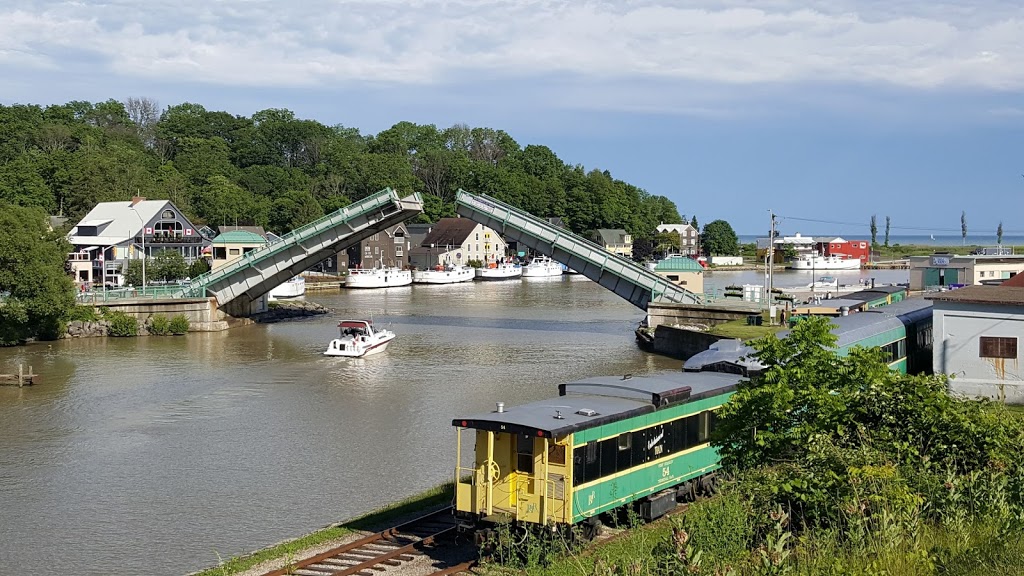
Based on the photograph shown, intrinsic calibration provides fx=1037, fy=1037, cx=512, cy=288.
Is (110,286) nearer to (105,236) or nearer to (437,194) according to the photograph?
(105,236)

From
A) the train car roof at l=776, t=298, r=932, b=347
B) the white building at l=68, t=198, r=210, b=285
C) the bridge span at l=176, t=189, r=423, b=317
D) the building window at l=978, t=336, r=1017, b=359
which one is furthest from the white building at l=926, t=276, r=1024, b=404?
the white building at l=68, t=198, r=210, b=285

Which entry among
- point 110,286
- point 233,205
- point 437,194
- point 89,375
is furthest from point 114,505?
point 437,194

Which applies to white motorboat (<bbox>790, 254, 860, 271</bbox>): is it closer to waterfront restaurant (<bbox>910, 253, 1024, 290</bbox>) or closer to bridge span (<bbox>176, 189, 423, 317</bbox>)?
waterfront restaurant (<bbox>910, 253, 1024, 290</bbox>)

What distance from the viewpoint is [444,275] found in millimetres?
89125

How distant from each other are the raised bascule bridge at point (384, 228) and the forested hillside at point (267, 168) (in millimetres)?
37878

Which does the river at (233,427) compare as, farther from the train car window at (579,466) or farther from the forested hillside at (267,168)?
the forested hillside at (267,168)

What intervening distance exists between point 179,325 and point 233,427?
21547 mm

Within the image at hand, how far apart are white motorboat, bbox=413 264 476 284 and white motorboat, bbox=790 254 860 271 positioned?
4104cm

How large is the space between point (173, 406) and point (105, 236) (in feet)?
128

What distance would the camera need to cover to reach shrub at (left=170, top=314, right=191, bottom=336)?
46469 mm

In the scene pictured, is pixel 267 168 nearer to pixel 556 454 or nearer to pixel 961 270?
pixel 961 270

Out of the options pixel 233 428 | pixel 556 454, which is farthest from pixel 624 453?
pixel 233 428

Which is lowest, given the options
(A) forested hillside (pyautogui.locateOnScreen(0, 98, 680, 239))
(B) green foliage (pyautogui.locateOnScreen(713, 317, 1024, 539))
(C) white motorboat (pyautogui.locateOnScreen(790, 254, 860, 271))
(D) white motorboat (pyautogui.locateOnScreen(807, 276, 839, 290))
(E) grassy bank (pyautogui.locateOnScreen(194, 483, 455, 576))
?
(E) grassy bank (pyautogui.locateOnScreen(194, 483, 455, 576))

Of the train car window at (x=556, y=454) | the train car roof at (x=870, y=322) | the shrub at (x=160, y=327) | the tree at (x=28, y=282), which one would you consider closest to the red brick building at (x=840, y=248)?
the shrub at (x=160, y=327)
